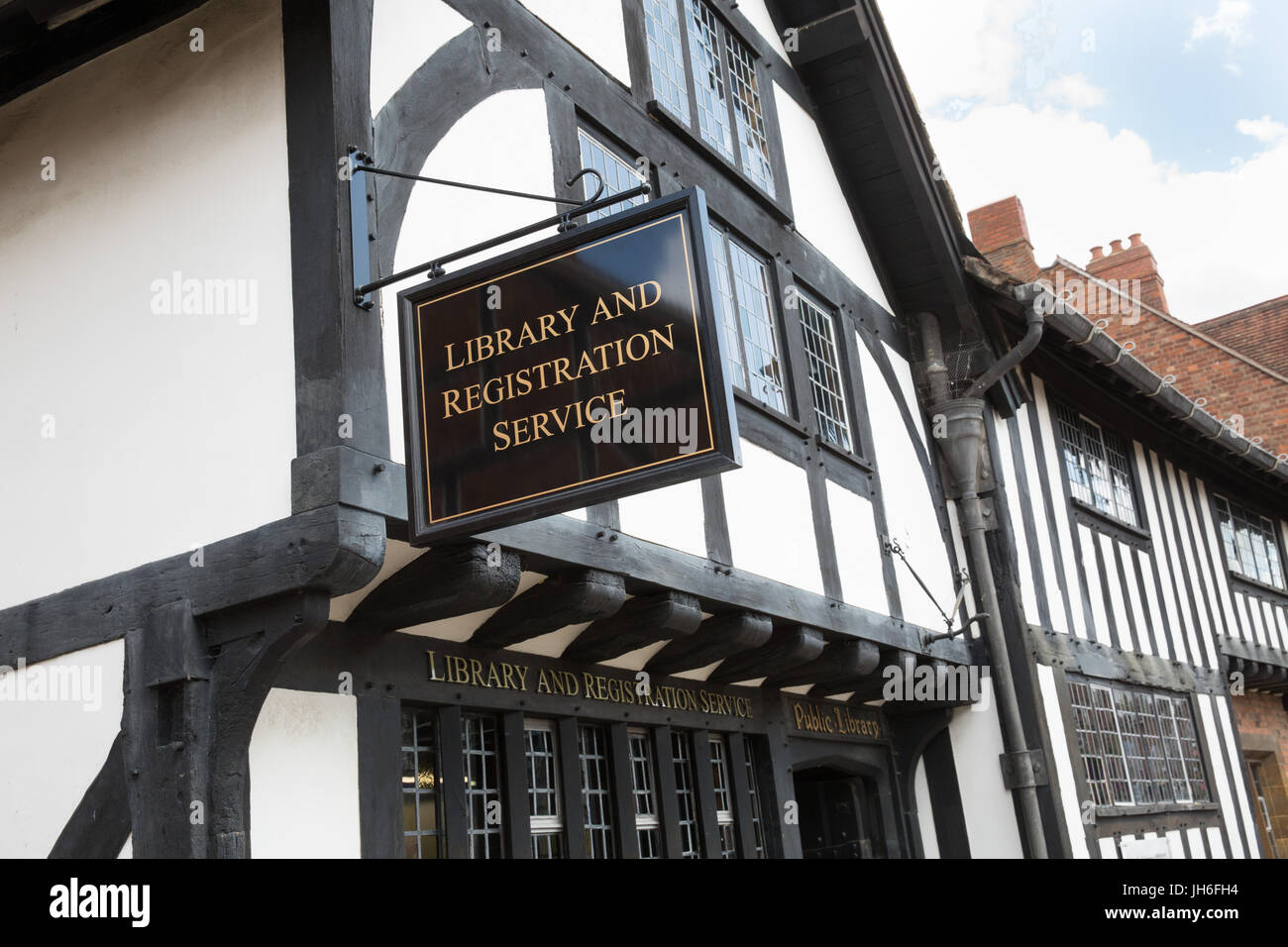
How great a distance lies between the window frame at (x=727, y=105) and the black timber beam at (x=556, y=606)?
3.16m

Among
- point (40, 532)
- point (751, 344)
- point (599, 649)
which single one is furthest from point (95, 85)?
point (751, 344)

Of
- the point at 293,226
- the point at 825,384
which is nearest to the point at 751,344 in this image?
the point at 825,384

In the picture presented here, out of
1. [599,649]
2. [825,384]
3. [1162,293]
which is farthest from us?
[1162,293]

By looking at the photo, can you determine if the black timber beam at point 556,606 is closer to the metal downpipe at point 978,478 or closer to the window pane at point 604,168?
the window pane at point 604,168

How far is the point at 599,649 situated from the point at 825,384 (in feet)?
10.9

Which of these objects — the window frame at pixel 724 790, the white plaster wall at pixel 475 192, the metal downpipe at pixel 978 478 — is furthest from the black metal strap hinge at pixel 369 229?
the metal downpipe at pixel 978 478

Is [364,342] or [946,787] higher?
[364,342]

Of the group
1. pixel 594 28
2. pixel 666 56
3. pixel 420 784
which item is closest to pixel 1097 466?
pixel 666 56

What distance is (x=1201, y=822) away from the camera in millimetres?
11898

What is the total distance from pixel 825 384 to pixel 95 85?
495 centimetres
